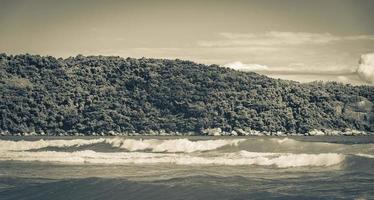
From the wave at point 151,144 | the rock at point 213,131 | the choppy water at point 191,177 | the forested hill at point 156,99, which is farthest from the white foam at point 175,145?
the forested hill at point 156,99

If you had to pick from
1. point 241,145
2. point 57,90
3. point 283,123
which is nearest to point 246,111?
point 283,123

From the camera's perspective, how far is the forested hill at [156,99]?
15862cm

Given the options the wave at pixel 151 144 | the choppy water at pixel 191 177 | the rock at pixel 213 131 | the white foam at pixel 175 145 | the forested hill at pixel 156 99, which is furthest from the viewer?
the forested hill at pixel 156 99

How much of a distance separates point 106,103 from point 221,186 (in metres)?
143

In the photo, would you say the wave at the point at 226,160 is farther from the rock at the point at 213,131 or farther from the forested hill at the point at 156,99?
the forested hill at the point at 156,99

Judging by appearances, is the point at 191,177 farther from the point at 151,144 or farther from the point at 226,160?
the point at 151,144

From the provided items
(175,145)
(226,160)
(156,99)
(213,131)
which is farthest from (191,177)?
(156,99)

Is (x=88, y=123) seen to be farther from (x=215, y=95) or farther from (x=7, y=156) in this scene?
(x=7, y=156)

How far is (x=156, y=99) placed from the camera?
170m

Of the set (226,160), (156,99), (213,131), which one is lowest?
(213,131)

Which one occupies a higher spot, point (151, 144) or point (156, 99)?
point (156, 99)

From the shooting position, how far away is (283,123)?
165375mm

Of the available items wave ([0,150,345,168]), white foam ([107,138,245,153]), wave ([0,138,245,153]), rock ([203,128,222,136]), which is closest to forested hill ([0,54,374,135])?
rock ([203,128,222,136])

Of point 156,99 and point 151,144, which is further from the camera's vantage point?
point 156,99
